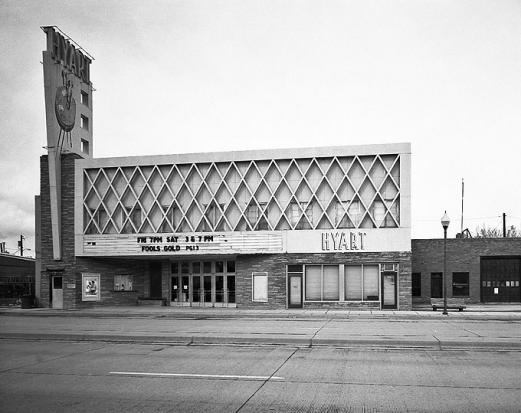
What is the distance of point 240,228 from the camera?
36125 millimetres

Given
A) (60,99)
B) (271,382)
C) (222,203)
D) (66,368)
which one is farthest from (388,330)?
(60,99)

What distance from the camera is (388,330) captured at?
69.6 feet

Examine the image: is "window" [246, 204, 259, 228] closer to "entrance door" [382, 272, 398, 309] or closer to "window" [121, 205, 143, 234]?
"window" [121, 205, 143, 234]

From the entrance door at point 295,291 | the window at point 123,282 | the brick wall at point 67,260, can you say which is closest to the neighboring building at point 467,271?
the entrance door at point 295,291

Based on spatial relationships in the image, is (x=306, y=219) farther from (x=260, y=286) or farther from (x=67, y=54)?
(x=67, y=54)

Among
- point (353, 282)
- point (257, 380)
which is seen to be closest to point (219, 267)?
point (353, 282)

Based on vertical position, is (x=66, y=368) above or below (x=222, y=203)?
below

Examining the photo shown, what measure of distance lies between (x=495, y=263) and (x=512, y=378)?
28.2m

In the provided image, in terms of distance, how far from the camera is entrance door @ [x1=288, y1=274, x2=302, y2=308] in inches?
1378

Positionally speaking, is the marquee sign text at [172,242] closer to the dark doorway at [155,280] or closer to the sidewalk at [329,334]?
the dark doorway at [155,280]

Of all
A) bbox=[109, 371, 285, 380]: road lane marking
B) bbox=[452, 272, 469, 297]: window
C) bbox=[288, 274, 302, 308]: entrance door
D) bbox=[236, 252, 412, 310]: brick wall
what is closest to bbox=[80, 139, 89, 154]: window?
bbox=[236, 252, 412, 310]: brick wall

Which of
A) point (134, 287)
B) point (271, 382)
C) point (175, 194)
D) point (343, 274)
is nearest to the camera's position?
point (271, 382)

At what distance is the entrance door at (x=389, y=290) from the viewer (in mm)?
33844

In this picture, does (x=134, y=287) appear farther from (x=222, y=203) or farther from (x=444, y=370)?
(x=444, y=370)
